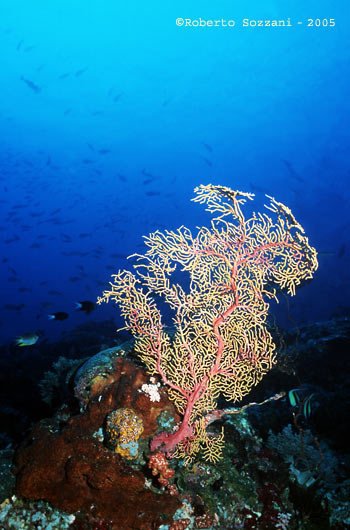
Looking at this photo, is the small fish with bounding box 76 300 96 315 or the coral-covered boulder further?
the small fish with bounding box 76 300 96 315

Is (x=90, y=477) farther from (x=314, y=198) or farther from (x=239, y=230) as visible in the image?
(x=314, y=198)

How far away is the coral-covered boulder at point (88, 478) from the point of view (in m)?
3.03

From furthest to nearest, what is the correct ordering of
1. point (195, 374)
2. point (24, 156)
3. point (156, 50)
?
point (24, 156) → point (156, 50) → point (195, 374)

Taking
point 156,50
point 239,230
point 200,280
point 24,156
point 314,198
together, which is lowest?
point 314,198

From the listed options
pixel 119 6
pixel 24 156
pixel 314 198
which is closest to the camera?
pixel 119 6

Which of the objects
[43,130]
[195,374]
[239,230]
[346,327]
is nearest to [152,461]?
[195,374]

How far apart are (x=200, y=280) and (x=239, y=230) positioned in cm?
92

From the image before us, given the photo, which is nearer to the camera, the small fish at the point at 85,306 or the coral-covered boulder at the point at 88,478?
the coral-covered boulder at the point at 88,478

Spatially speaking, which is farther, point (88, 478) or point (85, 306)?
point (85, 306)

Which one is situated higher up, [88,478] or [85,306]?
[88,478]

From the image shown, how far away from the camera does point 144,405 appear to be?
12.6 ft

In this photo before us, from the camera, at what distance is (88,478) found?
3.15m

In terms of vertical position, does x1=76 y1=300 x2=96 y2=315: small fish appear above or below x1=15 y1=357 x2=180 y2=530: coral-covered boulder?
below

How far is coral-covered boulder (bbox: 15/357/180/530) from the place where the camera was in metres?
3.03
